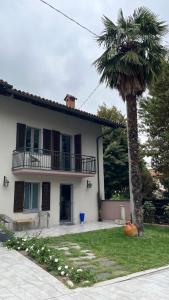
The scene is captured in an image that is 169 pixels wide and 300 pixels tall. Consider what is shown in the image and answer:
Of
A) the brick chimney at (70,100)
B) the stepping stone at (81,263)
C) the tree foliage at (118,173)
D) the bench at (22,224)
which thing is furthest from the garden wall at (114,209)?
the stepping stone at (81,263)

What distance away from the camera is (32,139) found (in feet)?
51.5

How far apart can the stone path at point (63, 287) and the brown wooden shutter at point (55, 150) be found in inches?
352

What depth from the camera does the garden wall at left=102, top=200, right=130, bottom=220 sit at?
17.1 metres

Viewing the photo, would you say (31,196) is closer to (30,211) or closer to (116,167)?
Answer: (30,211)

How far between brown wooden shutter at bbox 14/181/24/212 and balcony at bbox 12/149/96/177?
0.67 metres

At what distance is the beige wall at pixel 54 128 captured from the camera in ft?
45.9

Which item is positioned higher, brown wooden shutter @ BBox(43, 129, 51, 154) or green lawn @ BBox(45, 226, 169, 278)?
brown wooden shutter @ BBox(43, 129, 51, 154)

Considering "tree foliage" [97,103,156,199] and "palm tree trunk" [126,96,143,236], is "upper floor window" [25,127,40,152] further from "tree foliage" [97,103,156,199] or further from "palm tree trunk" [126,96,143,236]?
"tree foliage" [97,103,156,199]

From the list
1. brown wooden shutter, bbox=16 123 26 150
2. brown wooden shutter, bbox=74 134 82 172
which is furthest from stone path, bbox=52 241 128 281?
brown wooden shutter, bbox=74 134 82 172

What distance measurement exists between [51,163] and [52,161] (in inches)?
5.0

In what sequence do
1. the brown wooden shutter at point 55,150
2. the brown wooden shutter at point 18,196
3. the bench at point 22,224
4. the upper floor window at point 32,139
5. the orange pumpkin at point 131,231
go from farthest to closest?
the brown wooden shutter at point 55,150, the upper floor window at point 32,139, the brown wooden shutter at point 18,196, the bench at point 22,224, the orange pumpkin at point 131,231

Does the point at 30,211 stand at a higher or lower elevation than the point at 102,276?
higher

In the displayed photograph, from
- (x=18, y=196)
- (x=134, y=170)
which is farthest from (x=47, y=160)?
(x=134, y=170)

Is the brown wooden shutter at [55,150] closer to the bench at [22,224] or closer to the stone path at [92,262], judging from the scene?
the bench at [22,224]
